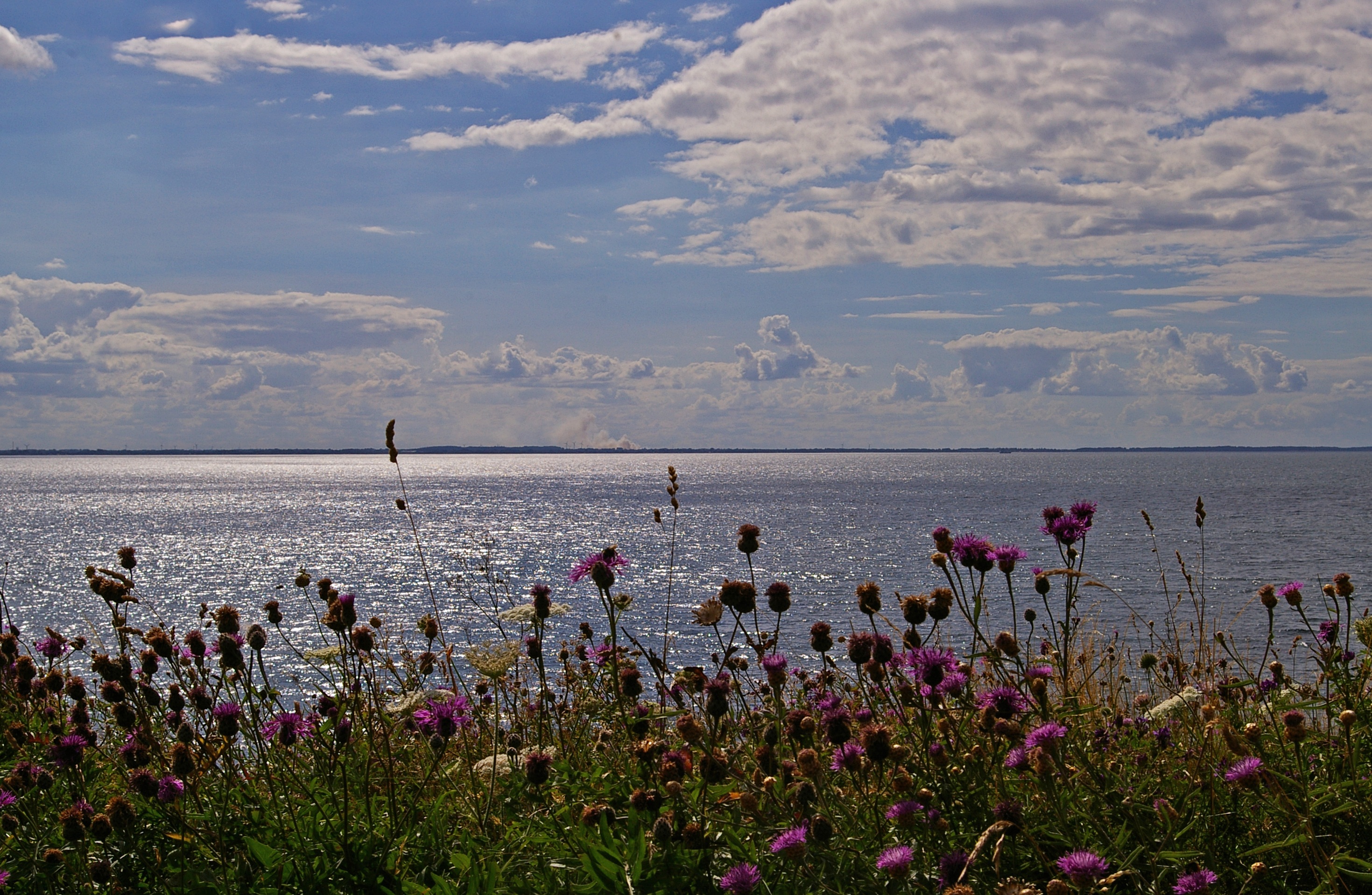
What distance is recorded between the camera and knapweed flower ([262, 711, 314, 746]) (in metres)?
3.29

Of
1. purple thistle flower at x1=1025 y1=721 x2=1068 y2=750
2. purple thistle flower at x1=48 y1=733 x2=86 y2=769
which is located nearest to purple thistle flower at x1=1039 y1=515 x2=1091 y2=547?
purple thistle flower at x1=1025 y1=721 x2=1068 y2=750

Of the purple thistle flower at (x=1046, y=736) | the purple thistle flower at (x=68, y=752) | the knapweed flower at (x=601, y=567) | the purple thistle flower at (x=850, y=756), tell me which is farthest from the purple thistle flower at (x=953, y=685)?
the purple thistle flower at (x=68, y=752)

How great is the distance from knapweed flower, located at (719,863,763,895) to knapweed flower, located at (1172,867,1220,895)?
0.93 meters

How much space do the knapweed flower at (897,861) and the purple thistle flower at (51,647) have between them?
4.21 m

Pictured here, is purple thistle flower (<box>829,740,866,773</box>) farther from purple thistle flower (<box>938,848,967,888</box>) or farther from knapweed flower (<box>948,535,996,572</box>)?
knapweed flower (<box>948,535,996,572</box>)

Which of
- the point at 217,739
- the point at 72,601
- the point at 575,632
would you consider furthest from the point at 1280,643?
the point at 72,601

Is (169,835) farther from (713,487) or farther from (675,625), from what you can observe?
A: (713,487)

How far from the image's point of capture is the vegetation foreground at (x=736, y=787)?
221cm

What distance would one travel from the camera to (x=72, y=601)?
35.8m

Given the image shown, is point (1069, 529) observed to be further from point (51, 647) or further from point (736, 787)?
point (51, 647)

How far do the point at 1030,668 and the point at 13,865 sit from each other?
3305mm

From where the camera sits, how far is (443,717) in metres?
2.97

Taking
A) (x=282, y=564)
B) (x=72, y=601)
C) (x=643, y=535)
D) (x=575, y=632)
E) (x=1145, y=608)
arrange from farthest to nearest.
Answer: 1. (x=643, y=535)
2. (x=282, y=564)
3. (x=72, y=601)
4. (x=1145, y=608)
5. (x=575, y=632)

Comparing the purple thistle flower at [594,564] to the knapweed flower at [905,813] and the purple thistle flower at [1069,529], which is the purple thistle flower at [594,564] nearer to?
the knapweed flower at [905,813]
